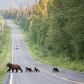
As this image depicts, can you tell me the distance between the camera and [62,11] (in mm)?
24000

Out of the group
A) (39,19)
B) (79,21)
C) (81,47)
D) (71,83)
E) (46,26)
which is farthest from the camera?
(39,19)

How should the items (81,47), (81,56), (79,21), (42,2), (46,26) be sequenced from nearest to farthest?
(79,21) < (81,47) < (81,56) < (46,26) < (42,2)

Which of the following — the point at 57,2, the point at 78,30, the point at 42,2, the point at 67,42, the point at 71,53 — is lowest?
the point at 71,53

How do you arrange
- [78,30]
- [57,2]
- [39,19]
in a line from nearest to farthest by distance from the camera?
[78,30] → [57,2] → [39,19]

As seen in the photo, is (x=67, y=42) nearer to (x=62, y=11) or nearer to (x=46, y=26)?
(x=62, y=11)

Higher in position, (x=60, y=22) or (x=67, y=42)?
(x=60, y=22)

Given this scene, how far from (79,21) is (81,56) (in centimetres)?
700

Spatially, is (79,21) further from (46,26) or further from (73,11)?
(46,26)

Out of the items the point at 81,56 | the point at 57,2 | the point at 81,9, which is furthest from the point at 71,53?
the point at 81,9

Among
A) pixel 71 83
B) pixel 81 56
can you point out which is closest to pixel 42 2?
pixel 81 56

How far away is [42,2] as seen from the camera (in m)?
53.2

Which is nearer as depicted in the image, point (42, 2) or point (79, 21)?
point (79, 21)

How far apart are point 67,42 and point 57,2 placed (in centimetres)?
690

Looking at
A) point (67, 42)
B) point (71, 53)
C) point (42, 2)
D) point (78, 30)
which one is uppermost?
point (42, 2)
